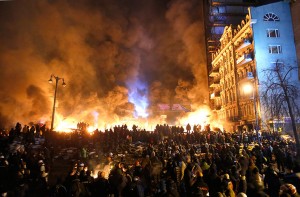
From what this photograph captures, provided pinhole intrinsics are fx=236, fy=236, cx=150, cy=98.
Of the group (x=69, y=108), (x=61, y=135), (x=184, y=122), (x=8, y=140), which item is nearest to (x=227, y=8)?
(x=184, y=122)

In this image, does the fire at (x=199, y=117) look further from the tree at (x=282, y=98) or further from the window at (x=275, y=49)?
the tree at (x=282, y=98)

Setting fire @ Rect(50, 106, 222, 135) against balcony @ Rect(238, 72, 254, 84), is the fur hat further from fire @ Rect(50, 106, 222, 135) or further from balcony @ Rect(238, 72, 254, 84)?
fire @ Rect(50, 106, 222, 135)

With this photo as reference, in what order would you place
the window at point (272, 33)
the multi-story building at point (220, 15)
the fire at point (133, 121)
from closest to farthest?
the window at point (272, 33) → the fire at point (133, 121) → the multi-story building at point (220, 15)

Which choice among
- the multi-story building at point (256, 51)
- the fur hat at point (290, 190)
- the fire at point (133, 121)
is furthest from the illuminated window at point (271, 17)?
the fur hat at point (290, 190)

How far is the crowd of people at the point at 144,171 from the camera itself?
25.7 feet

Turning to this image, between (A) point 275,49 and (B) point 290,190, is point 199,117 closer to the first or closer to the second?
(A) point 275,49

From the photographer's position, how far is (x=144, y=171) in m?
11.3

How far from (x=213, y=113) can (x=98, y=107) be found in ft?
86.2

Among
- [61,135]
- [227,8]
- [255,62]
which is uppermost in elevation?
[227,8]

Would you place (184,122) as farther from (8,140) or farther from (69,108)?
(8,140)

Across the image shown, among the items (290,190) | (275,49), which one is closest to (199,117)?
(275,49)

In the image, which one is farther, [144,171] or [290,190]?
[144,171]

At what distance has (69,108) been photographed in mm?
49250

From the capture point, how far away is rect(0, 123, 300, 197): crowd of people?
7.83 m
